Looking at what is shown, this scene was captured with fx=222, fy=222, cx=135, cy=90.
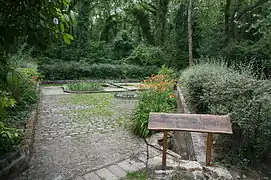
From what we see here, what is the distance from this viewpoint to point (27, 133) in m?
4.13

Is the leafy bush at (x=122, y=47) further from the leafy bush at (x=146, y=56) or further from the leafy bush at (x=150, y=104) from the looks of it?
the leafy bush at (x=150, y=104)

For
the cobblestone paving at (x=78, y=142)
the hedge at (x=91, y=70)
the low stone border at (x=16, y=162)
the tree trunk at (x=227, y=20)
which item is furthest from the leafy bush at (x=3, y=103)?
the tree trunk at (x=227, y=20)

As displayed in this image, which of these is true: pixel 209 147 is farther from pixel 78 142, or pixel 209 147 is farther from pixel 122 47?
pixel 122 47

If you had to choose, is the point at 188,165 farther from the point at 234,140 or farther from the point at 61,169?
the point at 61,169

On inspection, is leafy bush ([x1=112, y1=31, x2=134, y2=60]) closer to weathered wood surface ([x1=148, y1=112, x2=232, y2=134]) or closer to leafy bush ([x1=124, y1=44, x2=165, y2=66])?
leafy bush ([x1=124, y1=44, x2=165, y2=66])

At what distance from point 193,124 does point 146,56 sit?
15721mm

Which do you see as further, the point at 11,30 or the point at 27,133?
the point at 27,133

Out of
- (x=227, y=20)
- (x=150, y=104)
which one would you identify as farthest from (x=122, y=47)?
(x=150, y=104)

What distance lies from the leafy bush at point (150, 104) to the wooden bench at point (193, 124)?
1.70 m

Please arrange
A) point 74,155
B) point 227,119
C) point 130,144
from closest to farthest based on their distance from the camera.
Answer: point 227,119 → point 74,155 → point 130,144

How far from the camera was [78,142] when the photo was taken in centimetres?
448

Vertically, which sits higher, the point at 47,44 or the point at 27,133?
the point at 47,44

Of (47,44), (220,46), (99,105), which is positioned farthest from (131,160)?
(220,46)

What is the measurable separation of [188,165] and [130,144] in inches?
60.8
